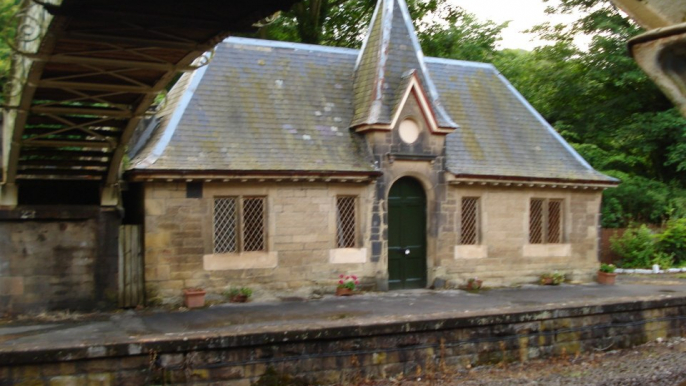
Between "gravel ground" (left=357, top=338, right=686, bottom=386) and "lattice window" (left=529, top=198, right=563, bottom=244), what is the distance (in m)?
4.87

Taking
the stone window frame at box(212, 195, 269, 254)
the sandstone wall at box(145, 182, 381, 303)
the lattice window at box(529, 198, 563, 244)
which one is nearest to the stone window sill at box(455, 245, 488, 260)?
the lattice window at box(529, 198, 563, 244)

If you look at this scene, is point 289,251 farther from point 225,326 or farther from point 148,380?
point 148,380

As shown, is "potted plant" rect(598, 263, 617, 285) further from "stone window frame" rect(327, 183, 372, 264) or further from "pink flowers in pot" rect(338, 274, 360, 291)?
"pink flowers in pot" rect(338, 274, 360, 291)

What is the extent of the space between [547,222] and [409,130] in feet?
14.6

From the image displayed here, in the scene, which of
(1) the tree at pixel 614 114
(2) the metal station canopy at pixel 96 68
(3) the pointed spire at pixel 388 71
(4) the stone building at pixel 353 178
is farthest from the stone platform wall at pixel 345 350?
(1) the tree at pixel 614 114

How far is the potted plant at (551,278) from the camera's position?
16969 mm

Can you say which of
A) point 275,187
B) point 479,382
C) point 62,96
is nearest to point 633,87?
point 275,187

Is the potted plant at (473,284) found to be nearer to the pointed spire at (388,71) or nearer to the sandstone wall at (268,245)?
the sandstone wall at (268,245)

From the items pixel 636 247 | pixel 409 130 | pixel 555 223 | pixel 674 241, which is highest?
pixel 409 130

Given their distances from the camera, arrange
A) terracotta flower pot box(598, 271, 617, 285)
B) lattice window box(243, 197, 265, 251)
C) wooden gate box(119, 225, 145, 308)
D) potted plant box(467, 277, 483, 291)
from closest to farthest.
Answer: wooden gate box(119, 225, 145, 308) → lattice window box(243, 197, 265, 251) → potted plant box(467, 277, 483, 291) → terracotta flower pot box(598, 271, 617, 285)

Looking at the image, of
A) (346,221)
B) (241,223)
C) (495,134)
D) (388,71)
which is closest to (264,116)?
(241,223)

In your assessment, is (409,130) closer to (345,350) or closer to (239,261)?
(239,261)

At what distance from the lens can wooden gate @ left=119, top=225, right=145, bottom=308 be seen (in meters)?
12.9

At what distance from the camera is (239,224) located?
45.4 ft
